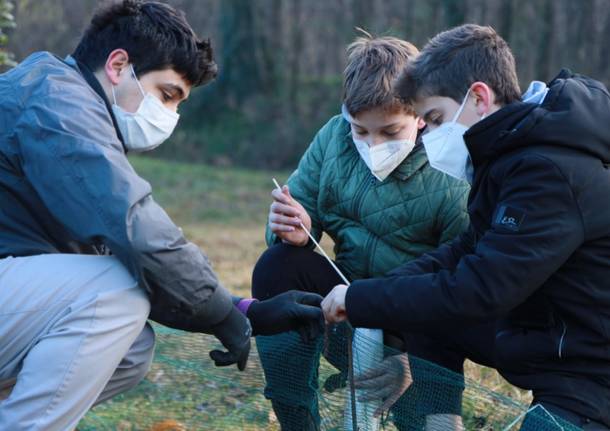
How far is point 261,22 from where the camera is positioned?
17844mm

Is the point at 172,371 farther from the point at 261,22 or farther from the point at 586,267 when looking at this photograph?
the point at 261,22

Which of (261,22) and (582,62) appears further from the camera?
(261,22)

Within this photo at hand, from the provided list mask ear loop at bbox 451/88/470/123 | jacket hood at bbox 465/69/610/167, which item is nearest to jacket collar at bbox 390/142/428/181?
mask ear loop at bbox 451/88/470/123

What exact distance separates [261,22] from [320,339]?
15.4m

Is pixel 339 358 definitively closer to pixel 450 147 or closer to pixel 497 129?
pixel 450 147

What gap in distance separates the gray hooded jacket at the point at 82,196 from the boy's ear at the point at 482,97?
0.93 metres

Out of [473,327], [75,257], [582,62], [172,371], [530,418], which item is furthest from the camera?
[582,62]

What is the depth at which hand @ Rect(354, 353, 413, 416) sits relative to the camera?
9.75ft

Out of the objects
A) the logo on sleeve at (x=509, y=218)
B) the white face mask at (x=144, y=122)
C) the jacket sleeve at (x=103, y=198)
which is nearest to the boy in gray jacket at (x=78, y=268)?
the jacket sleeve at (x=103, y=198)

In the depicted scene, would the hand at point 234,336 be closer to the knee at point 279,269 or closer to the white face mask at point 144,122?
the knee at point 279,269

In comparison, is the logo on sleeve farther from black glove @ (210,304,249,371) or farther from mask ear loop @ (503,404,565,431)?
black glove @ (210,304,249,371)

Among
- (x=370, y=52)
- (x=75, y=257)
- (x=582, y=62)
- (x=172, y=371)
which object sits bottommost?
(x=582, y=62)

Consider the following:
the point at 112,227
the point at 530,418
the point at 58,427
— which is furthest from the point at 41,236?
the point at 530,418

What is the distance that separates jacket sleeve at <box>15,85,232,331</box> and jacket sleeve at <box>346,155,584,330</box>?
0.63 meters
